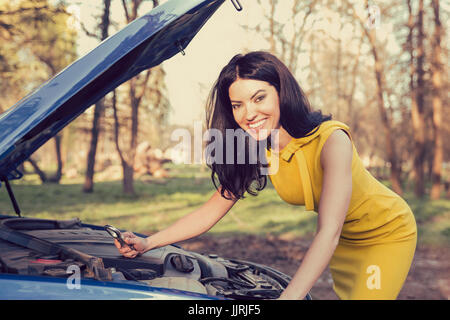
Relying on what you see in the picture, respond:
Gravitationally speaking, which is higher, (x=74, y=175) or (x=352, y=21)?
(x=352, y=21)

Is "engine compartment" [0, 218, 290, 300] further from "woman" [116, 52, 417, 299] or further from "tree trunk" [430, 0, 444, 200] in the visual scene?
"tree trunk" [430, 0, 444, 200]

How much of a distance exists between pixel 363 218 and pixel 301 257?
4.99 meters

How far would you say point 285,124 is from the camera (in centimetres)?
180

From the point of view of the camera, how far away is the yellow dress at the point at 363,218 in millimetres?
1709

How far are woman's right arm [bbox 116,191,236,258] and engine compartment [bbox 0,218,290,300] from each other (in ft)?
0.22

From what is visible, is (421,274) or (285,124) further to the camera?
(421,274)

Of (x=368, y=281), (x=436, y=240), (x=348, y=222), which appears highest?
(x=348, y=222)

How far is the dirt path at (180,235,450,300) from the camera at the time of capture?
5125mm

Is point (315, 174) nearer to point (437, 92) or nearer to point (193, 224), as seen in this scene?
point (193, 224)

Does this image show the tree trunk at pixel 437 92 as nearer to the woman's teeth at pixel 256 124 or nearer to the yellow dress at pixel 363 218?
the yellow dress at pixel 363 218
